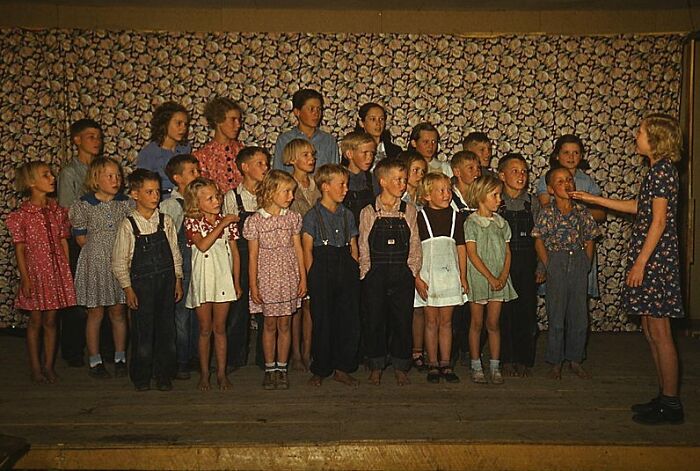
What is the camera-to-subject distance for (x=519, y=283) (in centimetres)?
534

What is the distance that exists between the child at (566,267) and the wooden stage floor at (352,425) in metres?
0.23

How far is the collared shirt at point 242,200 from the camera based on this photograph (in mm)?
5223

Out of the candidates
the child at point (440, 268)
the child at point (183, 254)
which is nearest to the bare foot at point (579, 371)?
the child at point (440, 268)

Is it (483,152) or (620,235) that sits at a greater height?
(483,152)

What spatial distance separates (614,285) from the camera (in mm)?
7023

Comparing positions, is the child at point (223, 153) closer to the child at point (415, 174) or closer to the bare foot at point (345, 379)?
the child at point (415, 174)

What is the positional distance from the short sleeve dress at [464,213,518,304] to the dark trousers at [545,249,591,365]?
0.29 meters

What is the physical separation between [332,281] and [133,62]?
308 cm

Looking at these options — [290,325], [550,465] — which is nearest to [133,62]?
[290,325]

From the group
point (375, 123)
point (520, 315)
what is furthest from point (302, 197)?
point (520, 315)

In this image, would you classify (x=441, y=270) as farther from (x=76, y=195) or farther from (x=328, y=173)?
(x=76, y=195)

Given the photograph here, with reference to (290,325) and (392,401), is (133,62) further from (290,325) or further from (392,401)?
(392,401)

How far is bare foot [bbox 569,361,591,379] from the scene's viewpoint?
525 centimetres

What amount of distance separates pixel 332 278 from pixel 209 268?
2.50 ft
